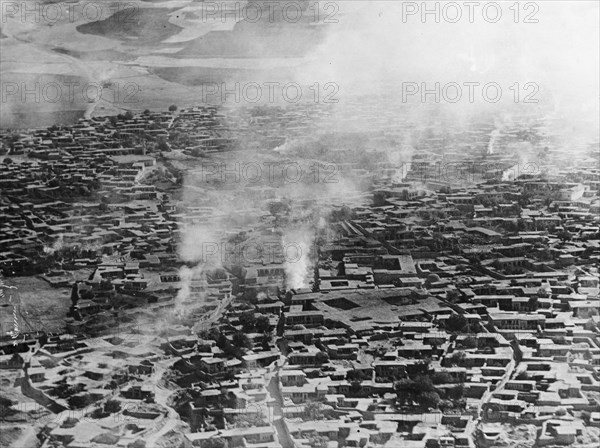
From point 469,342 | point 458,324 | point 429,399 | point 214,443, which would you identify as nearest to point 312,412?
point 214,443

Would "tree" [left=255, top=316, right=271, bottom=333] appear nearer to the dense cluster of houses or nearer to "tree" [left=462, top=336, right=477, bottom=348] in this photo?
the dense cluster of houses

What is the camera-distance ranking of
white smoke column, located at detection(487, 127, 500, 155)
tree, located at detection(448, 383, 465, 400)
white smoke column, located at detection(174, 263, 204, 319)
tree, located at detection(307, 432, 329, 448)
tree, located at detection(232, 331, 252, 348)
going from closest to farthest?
tree, located at detection(307, 432, 329, 448), tree, located at detection(448, 383, 465, 400), tree, located at detection(232, 331, 252, 348), white smoke column, located at detection(174, 263, 204, 319), white smoke column, located at detection(487, 127, 500, 155)

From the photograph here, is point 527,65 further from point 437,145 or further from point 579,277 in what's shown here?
point 579,277

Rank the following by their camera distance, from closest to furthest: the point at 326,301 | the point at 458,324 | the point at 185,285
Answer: the point at 458,324 → the point at 326,301 → the point at 185,285

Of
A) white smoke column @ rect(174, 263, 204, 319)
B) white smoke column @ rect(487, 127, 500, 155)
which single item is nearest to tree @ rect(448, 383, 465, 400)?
white smoke column @ rect(174, 263, 204, 319)

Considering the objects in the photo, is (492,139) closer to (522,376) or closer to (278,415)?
(522,376)

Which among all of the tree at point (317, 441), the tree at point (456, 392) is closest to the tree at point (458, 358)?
the tree at point (456, 392)
